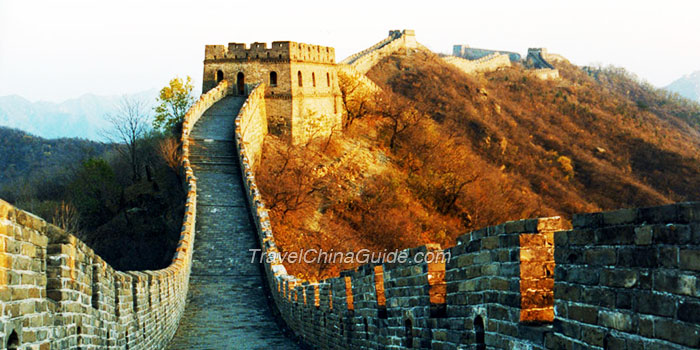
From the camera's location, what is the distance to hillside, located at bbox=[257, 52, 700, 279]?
38000 mm

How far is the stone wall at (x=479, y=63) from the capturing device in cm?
7899

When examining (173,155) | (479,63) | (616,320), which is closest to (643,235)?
(616,320)

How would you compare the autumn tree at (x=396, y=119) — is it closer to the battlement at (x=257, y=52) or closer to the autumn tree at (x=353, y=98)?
the autumn tree at (x=353, y=98)

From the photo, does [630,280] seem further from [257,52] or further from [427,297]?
[257,52]

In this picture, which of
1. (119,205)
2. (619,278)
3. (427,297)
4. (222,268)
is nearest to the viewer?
(619,278)

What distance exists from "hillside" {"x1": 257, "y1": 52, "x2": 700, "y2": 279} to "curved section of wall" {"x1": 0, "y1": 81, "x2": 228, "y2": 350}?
1416 centimetres

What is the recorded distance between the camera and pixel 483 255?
6.88 meters

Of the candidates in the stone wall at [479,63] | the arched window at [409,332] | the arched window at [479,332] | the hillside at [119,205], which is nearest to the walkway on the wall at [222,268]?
the hillside at [119,205]

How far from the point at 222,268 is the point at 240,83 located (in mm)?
18854

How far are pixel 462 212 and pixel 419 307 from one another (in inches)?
1553

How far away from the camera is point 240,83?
129 feet

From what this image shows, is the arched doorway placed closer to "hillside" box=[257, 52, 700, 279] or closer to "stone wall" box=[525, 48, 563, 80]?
"hillside" box=[257, 52, 700, 279]

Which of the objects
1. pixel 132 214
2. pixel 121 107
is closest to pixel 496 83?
pixel 121 107

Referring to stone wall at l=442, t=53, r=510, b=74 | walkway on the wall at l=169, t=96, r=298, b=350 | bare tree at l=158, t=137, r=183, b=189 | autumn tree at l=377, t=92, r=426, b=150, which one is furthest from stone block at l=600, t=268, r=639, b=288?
stone wall at l=442, t=53, r=510, b=74
